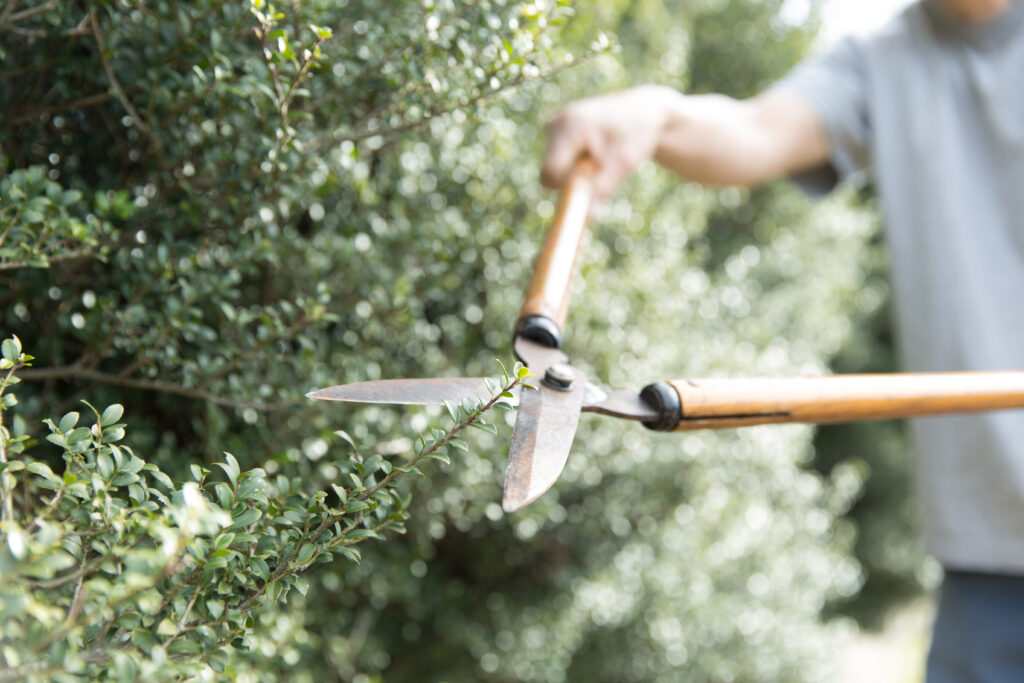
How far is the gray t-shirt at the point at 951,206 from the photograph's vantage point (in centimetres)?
157

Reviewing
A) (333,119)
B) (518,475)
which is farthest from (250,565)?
(333,119)

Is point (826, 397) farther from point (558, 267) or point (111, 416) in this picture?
point (111, 416)

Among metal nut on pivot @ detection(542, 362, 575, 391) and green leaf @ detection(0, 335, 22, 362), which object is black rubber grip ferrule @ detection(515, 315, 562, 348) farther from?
green leaf @ detection(0, 335, 22, 362)

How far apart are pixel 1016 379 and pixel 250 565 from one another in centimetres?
97

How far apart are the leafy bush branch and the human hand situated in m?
0.73

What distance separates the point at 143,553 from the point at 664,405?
1.80 ft

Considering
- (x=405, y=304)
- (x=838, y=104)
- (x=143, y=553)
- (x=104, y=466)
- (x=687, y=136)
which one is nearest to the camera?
(x=143, y=553)

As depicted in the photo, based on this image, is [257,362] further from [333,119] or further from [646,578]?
[646,578]

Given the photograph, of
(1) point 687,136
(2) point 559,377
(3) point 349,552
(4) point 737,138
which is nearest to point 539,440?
(2) point 559,377

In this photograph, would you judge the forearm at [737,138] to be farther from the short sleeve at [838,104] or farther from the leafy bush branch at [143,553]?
the leafy bush branch at [143,553]

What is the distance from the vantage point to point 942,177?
5.57 feet

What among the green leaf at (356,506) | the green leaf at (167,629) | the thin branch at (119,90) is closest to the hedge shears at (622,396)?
the green leaf at (356,506)

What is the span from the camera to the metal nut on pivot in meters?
0.86

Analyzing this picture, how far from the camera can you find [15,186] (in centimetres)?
75
